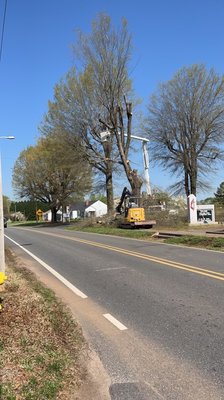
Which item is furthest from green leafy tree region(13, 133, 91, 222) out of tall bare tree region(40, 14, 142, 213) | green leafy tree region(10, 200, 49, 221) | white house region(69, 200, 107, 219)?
white house region(69, 200, 107, 219)

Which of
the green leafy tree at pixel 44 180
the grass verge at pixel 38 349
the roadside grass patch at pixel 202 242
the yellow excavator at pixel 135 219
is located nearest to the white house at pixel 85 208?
the green leafy tree at pixel 44 180

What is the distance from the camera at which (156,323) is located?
23.6 feet

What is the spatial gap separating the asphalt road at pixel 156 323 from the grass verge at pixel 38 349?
1.15ft

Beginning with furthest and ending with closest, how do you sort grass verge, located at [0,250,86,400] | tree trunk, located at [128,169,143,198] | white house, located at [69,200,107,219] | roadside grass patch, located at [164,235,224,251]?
white house, located at [69,200,107,219]
tree trunk, located at [128,169,143,198]
roadside grass patch, located at [164,235,224,251]
grass verge, located at [0,250,86,400]

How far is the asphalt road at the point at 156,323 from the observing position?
481 centimetres

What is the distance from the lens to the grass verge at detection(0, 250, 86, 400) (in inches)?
175

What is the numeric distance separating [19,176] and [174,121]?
1271 inches

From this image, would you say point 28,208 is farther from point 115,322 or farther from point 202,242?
point 115,322

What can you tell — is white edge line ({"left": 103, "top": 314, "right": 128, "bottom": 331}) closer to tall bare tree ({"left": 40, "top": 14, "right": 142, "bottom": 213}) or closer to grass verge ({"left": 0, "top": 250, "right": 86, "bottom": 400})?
grass verge ({"left": 0, "top": 250, "right": 86, "bottom": 400})

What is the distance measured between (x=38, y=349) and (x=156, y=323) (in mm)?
2248

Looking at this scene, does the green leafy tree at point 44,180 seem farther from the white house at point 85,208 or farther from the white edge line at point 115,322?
the white house at point 85,208

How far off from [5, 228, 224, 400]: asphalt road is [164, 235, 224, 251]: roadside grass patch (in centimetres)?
427

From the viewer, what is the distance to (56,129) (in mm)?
Result: 47531

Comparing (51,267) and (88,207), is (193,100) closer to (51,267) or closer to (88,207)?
(51,267)
